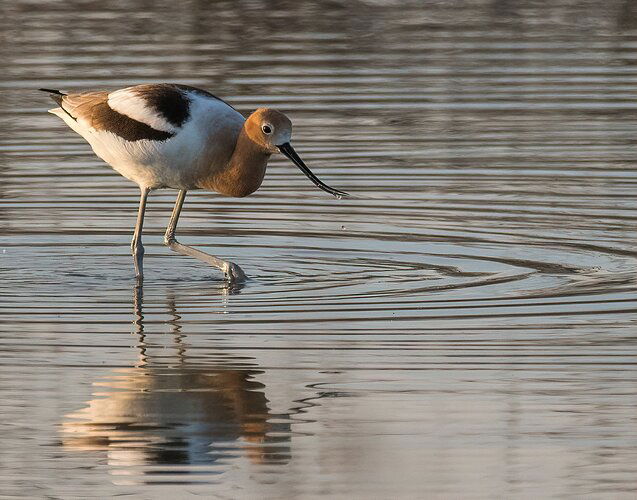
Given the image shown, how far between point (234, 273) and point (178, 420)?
3375 mm

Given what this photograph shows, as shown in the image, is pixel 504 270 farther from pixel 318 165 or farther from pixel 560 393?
pixel 318 165

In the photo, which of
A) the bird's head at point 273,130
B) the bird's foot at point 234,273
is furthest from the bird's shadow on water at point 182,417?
the bird's head at point 273,130

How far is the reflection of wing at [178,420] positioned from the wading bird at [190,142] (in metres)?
2.62

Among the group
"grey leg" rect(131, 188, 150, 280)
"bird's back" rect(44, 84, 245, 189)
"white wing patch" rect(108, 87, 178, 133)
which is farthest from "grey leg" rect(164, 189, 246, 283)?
"white wing patch" rect(108, 87, 178, 133)

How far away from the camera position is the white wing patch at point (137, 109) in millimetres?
11406

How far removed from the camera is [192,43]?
2283cm

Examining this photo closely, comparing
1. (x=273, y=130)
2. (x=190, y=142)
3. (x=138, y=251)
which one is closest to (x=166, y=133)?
(x=190, y=142)

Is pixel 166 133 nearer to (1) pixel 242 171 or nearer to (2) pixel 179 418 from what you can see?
(1) pixel 242 171

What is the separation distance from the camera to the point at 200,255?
1187 centimetres

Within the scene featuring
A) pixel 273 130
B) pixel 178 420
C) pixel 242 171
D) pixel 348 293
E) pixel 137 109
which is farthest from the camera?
pixel 137 109

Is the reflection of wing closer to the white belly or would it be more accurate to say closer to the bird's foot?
the bird's foot

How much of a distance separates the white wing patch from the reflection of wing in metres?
2.76

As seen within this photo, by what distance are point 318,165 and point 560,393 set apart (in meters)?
7.31

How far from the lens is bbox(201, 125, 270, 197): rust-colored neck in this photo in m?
A: 11.4
